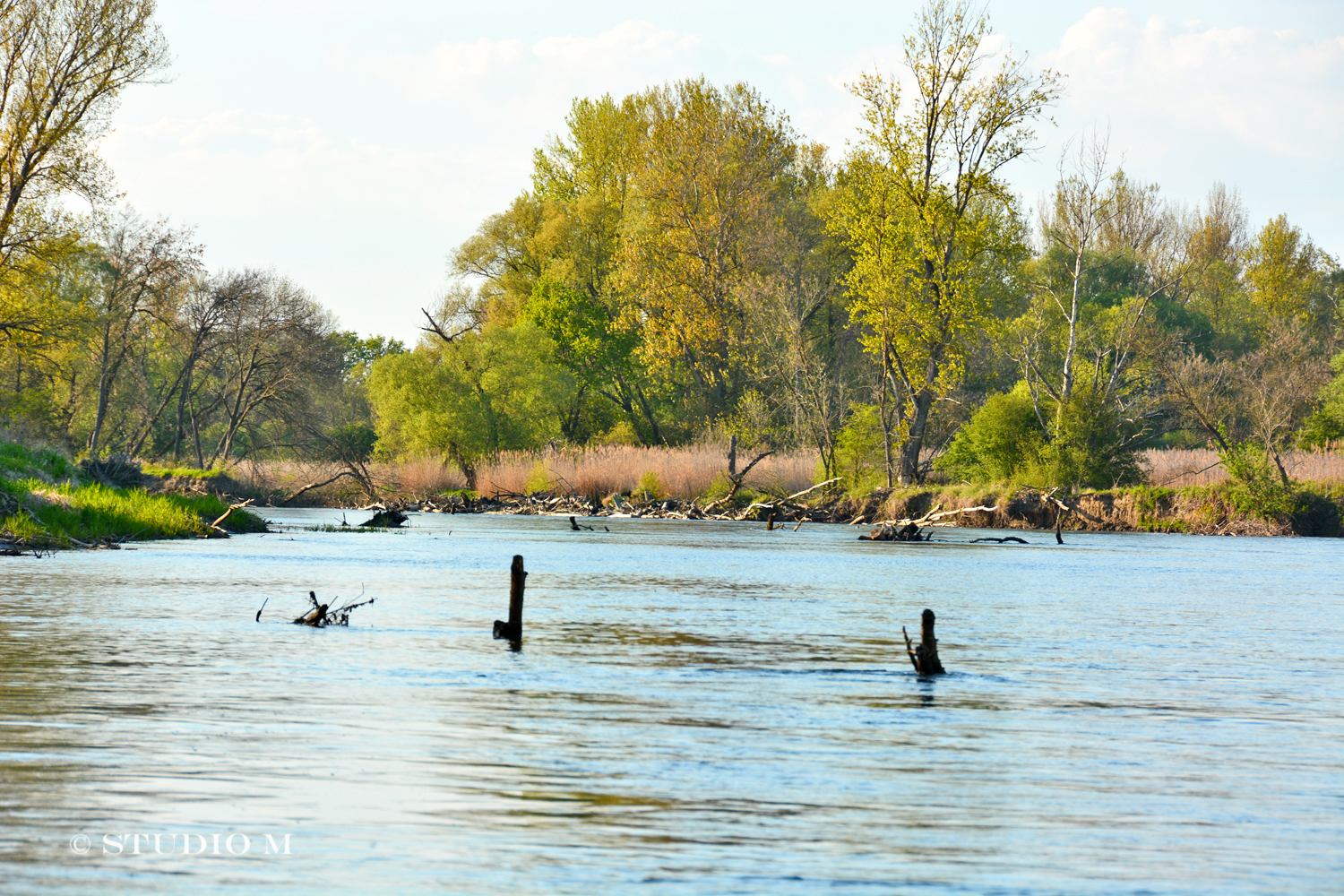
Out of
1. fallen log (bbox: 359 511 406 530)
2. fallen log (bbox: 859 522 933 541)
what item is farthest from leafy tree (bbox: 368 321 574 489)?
fallen log (bbox: 859 522 933 541)

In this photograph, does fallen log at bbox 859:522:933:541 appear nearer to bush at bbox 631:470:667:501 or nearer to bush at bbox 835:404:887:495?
bush at bbox 835:404:887:495

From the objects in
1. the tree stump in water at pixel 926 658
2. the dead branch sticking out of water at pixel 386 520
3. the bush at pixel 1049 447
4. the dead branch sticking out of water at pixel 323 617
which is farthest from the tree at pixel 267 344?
the tree stump in water at pixel 926 658

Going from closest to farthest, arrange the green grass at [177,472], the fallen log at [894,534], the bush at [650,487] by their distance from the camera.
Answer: the fallen log at [894,534]
the green grass at [177,472]
the bush at [650,487]

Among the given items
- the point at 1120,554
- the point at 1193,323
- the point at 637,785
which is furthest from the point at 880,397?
the point at 637,785

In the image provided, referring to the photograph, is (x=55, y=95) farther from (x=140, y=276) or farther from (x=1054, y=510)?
(x=1054, y=510)

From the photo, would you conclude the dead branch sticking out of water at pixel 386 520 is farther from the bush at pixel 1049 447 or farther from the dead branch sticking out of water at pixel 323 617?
the dead branch sticking out of water at pixel 323 617

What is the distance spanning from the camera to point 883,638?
1758 centimetres

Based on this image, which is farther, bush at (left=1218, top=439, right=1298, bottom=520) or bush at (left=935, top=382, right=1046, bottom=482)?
bush at (left=935, top=382, right=1046, bottom=482)

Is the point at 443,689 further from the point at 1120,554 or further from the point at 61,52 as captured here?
the point at 61,52

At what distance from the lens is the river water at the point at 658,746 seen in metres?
7.21

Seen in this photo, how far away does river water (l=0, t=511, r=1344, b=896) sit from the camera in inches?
284

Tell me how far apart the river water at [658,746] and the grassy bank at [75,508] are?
23.5 ft

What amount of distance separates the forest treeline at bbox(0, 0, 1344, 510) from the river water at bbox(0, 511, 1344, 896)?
31.9 meters

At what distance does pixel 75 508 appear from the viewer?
1250 inches
